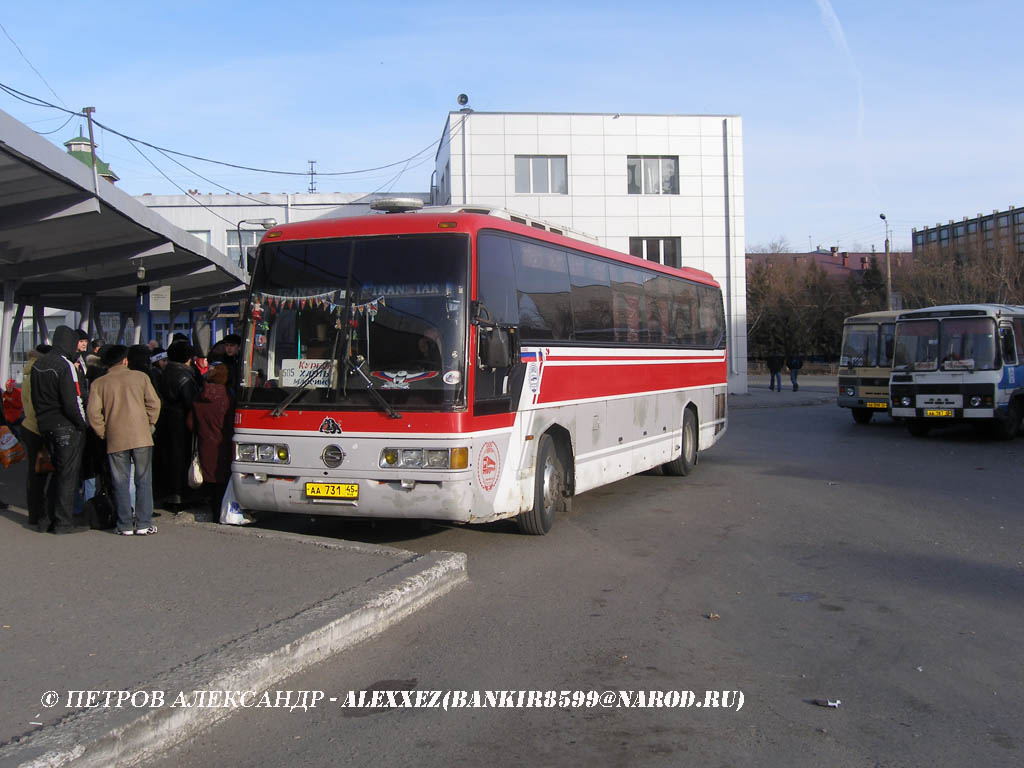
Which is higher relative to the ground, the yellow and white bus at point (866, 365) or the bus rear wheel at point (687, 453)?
the yellow and white bus at point (866, 365)

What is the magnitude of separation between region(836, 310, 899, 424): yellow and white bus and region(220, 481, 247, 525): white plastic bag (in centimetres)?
1989

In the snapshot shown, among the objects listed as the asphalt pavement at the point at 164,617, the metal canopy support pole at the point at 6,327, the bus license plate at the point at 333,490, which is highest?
the metal canopy support pole at the point at 6,327

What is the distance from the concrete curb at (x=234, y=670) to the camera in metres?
4.18

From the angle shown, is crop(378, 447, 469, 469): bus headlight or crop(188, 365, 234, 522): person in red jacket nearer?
crop(378, 447, 469, 469): bus headlight

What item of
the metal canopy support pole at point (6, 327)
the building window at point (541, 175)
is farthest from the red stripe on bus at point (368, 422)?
the building window at point (541, 175)

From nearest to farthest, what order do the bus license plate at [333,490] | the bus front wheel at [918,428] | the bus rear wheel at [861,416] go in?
the bus license plate at [333,490]
the bus front wheel at [918,428]
the bus rear wheel at [861,416]

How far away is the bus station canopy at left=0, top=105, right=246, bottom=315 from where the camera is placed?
10297mm

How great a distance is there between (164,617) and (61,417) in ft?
11.4

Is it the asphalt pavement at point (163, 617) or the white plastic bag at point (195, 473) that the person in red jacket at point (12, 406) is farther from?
the white plastic bag at point (195, 473)

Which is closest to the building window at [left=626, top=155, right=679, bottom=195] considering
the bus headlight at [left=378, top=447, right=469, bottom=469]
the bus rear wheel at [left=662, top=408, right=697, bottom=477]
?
the bus rear wheel at [left=662, top=408, right=697, bottom=477]

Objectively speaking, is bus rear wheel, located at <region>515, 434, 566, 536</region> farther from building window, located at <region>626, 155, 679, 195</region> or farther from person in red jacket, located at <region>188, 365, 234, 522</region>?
building window, located at <region>626, 155, 679, 195</region>

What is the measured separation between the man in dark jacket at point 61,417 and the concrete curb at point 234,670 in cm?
351

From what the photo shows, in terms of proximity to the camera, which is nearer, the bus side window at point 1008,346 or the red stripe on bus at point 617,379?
the red stripe on bus at point 617,379

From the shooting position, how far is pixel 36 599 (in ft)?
21.4
